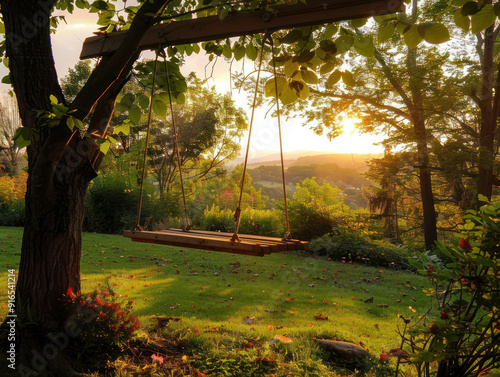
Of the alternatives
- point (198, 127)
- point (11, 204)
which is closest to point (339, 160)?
point (198, 127)

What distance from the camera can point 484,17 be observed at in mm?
1529

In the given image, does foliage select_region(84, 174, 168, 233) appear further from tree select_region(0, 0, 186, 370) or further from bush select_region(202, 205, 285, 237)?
tree select_region(0, 0, 186, 370)

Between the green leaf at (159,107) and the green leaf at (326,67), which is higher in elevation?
the green leaf at (326,67)

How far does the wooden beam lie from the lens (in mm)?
1953

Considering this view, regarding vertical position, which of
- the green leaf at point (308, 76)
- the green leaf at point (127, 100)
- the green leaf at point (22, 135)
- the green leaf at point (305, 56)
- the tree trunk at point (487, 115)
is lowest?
the green leaf at point (22, 135)

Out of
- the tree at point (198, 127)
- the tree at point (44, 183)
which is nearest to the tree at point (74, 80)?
the tree at point (198, 127)

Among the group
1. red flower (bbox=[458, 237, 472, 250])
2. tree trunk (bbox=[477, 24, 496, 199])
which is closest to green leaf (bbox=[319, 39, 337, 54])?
red flower (bbox=[458, 237, 472, 250])

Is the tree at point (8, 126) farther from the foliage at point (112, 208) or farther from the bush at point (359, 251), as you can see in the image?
the bush at point (359, 251)

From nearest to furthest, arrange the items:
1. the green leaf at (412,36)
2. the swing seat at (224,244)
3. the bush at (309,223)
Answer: the green leaf at (412,36), the swing seat at (224,244), the bush at (309,223)

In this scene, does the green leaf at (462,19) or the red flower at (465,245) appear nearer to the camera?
the green leaf at (462,19)

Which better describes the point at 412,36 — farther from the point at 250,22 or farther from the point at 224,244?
the point at 224,244

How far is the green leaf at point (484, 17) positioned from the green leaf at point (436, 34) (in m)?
0.12

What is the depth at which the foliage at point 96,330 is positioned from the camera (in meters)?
Result: 2.70

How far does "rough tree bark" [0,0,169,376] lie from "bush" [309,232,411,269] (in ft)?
26.6
